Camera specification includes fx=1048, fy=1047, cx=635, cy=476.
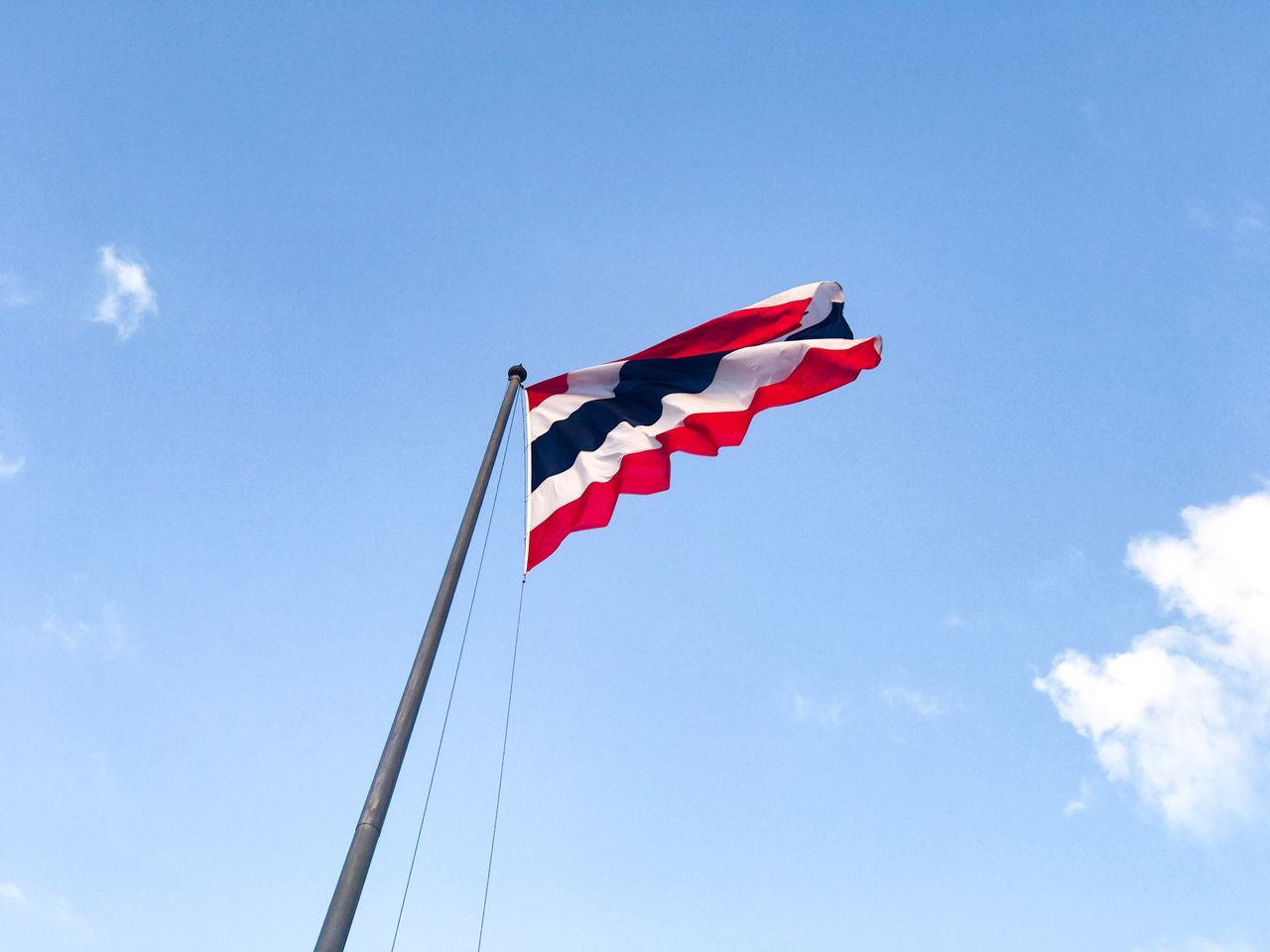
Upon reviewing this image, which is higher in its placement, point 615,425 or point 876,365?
point 876,365

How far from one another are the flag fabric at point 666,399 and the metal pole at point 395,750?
1108 mm

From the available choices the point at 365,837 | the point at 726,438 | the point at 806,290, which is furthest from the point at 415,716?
the point at 806,290

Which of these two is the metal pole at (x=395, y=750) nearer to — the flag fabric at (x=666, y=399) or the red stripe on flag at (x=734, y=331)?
the flag fabric at (x=666, y=399)

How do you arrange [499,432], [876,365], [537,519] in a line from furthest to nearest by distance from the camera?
1. [876,365]
2. [537,519]
3. [499,432]

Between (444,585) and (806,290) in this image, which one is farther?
Result: (806,290)

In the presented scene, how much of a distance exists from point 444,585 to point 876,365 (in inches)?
264

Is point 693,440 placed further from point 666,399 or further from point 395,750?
point 395,750

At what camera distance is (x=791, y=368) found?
13156 mm

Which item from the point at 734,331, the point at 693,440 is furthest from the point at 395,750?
the point at 734,331

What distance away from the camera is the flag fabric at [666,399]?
11164mm

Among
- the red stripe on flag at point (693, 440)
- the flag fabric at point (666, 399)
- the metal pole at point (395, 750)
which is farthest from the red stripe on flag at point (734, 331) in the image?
the metal pole at point (395, 750)

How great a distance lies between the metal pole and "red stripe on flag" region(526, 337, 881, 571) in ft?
3.86

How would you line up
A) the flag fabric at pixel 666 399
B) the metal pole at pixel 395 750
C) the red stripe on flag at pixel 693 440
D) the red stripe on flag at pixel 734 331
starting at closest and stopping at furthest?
1. the metal pole at pixel 395 750
2. the red stripe on flag at pixel 693 440
3. the flag fabric at pixel 666 399
4. the red stripe on flag at pixel 734 331

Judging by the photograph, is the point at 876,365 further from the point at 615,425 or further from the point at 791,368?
the point at 615,425
